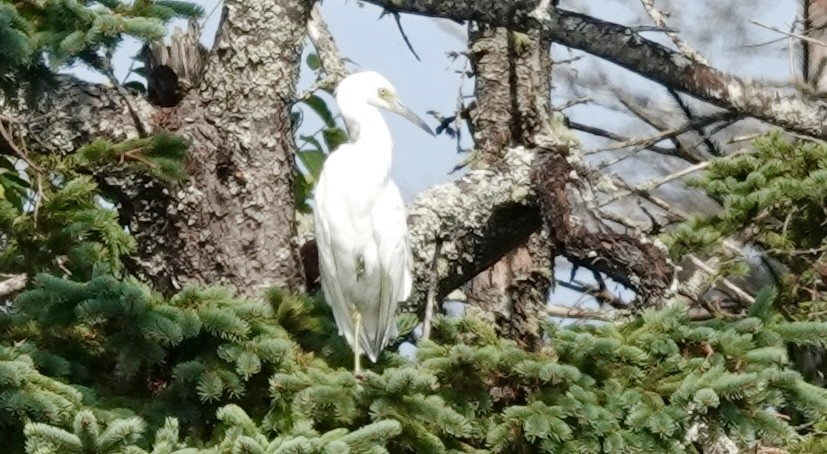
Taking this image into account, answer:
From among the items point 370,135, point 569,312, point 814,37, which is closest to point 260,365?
point 370,135

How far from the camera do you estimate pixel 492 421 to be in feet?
12.5

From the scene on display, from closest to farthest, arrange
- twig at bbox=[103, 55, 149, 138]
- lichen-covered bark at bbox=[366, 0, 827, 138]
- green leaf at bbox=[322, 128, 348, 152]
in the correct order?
twig at bbox=[103, 55, 149, 138], lichen-covered bark at bbox=[366, 0, 827, 138], green leaf at bbox=[322, 128, 348, 152]

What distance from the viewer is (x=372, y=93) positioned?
4.93 metres

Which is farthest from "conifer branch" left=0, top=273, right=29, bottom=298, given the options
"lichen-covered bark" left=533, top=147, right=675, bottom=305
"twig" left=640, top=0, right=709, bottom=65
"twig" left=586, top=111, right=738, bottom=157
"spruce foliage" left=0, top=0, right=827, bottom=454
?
"twig" left=586, top=111, right=738, bottom=157

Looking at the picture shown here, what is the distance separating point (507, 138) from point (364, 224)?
40.6 inches

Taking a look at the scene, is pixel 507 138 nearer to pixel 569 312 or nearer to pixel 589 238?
pixel 569 312

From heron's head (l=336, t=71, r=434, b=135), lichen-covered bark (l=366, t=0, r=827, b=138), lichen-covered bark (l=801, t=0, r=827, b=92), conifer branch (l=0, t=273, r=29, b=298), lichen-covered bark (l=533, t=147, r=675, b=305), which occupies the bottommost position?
conifer branch (l=0, t=273, r=29, b=298)

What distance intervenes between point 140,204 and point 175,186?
0.37 ft

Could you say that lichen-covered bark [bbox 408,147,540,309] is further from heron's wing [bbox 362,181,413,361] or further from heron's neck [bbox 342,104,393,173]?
heron's neck [bbox 342,104,393,173]

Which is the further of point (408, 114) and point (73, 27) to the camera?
point (408, 114)

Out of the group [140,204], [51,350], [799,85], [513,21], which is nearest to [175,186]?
[140,204]

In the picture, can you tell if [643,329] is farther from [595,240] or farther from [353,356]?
[353,356]

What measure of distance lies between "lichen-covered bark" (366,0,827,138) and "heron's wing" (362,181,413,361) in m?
0.61

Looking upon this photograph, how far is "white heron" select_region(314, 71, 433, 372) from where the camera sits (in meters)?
4.62
